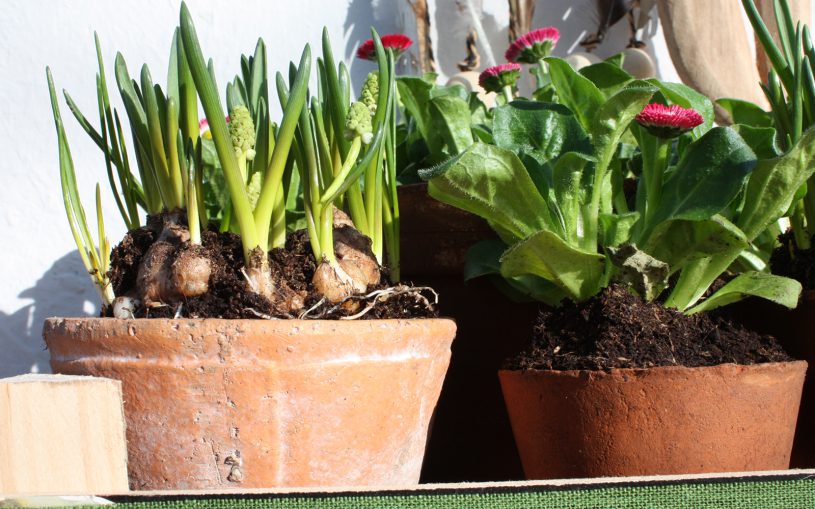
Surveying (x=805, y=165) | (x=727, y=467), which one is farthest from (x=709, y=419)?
(x=805, y=165)

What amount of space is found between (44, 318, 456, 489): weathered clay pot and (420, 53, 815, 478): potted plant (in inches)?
Answer: 7.5

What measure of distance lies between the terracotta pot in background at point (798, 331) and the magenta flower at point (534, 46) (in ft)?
1.92

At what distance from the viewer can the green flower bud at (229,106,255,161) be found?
830 millimetres

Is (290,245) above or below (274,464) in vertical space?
above

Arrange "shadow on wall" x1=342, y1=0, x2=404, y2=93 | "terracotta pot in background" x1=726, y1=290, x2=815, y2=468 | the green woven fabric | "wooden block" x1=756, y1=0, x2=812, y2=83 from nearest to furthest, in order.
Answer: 1. the green woven fabric
2. "terracotta pot in background" x1=726, y1=290, x2=815, y2=468
3. "wooden block" x1=756, y1=0, x2=812, y2=83
4. "shadow on wall" x1=342, y1=0, x2=404, y2=93

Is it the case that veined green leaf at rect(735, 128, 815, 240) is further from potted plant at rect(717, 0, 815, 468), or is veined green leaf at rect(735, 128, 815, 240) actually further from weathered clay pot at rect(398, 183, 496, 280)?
weathered clay pot at rect(398, 183, 496, 280)

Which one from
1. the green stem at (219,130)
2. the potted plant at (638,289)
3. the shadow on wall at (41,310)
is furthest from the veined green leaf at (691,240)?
the shadow on wall at (41,310)

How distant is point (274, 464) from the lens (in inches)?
28.5

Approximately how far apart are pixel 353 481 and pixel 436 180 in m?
0.31

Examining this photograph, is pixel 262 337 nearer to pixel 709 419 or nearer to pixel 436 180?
pixel 436 180

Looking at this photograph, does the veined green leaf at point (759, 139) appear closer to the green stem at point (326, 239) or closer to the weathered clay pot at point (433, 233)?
the weathered clay pot at point (433, 233)

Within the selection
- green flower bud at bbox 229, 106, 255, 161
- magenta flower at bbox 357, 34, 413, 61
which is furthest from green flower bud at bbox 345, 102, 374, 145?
magenta flower at bbox 357, 34, 413, 61

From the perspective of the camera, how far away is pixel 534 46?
137 cm

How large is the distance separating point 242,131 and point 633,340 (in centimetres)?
46
